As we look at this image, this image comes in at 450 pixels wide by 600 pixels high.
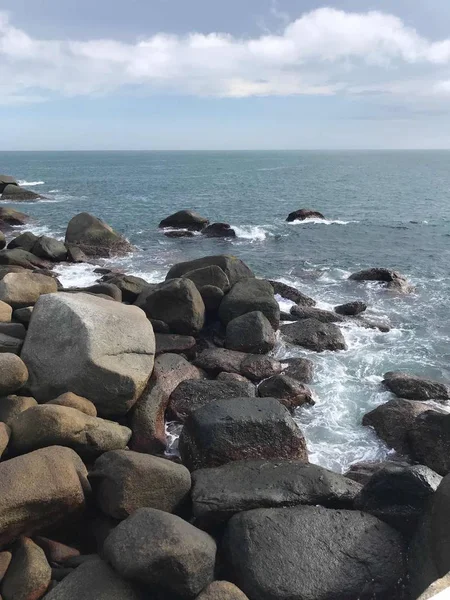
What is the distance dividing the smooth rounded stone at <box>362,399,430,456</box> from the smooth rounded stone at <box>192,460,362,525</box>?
360 cm

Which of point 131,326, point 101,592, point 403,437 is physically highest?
point 131,326

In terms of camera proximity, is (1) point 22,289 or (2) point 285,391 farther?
(1) point 22,289

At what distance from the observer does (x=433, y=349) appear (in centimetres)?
1792

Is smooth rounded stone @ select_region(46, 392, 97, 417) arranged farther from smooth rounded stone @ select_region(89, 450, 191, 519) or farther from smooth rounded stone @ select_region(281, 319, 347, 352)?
smooth rounded stone @ select_region(281, 319, 347, 352)

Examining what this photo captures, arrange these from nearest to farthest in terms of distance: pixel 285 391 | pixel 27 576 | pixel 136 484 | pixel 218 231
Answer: pixel 27 576
pixel 136 484
pixel 285 391
pixel 218 231

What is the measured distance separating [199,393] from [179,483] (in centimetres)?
424

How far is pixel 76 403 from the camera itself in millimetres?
9594

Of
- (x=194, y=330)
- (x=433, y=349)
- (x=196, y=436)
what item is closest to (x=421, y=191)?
(x=433, y=349)

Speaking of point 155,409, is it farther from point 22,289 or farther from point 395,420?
point 22,289

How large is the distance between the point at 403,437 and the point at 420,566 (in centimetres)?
525

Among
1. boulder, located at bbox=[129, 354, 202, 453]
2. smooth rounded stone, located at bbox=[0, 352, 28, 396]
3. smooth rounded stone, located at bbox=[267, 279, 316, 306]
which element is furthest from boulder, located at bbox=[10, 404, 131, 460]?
smooth rounded stone, located at bbox=[267, 279, 316, 306]

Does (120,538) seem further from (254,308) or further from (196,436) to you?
(254,308)

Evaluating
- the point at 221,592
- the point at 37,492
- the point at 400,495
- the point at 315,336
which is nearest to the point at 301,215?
the point at 315,336

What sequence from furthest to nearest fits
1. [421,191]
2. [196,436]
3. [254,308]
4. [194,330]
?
[421,191], [254,308], [194,330], [196,436]
